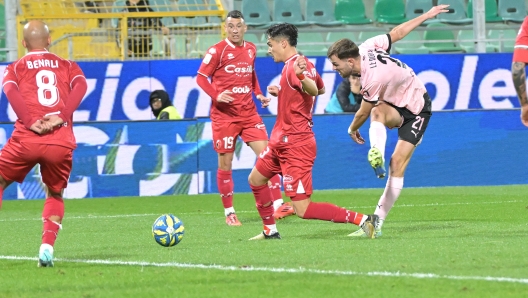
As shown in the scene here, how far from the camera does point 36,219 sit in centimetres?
1192

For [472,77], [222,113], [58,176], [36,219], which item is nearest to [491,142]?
[472,77]

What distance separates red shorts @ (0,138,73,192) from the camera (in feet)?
22.6

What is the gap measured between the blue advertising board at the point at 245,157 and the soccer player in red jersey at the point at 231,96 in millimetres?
4134

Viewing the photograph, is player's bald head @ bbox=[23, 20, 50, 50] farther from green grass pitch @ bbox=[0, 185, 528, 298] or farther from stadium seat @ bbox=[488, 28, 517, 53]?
stadium seat @ bbox=[488, 28, 517, 53]

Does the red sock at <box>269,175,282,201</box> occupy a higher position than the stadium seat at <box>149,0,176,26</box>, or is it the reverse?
the stadium seat at <box>149,0,176,26</box>

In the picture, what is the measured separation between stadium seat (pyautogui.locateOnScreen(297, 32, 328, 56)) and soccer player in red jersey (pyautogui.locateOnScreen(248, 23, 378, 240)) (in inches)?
412

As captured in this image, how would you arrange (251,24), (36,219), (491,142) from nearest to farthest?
1. (36,219)
2. (491,142)
3. (251,24)

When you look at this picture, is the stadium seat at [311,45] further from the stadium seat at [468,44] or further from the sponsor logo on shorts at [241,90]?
the sponsor logo on shorts at [241,90]

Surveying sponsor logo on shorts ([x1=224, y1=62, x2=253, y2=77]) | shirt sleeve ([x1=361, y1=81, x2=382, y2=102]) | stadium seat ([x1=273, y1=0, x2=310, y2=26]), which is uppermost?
shirt sleeve ([x1=361, y1=81, x2=382, y2=102])

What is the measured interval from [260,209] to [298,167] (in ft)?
2.01

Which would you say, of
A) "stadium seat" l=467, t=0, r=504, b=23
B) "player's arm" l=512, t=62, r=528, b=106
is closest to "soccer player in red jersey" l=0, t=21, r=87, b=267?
"player's arm" l=512, t=62, r=528, b=106

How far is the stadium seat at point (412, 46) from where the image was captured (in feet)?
65.2

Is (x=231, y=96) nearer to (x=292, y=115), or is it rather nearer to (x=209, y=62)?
(x=209, y=62)

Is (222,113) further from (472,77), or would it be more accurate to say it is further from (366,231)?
(472,77)
